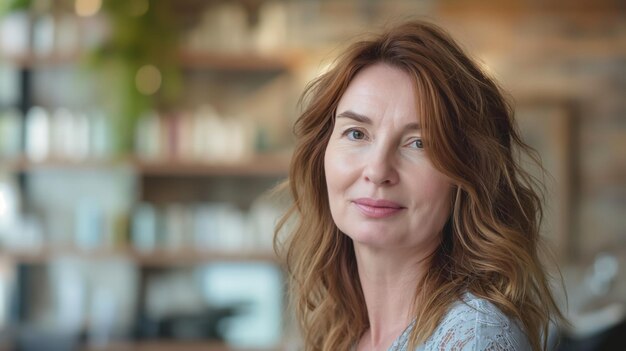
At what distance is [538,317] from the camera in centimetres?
129

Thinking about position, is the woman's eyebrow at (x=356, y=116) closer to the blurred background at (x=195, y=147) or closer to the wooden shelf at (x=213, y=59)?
the blurred background at (x=195, y=147)

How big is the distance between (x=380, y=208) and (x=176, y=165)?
12.5 ft

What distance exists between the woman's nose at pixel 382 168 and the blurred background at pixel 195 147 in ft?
12.1

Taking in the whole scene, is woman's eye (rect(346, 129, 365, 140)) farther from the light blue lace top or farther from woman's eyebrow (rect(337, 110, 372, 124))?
the light blue lace top

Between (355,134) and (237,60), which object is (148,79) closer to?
(237,60)

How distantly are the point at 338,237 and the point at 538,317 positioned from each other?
0.38m

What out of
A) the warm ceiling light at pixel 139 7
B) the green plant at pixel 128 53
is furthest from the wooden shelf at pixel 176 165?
the warm ceiling light at pixel 139 7

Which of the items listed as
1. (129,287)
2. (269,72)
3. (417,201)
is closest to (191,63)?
(269,72)

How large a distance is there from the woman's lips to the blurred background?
369cm

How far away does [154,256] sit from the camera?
5.01m

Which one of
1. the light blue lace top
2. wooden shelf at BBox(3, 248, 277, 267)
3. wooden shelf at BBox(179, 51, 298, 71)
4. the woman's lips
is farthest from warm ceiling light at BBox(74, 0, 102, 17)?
the light blue lace top

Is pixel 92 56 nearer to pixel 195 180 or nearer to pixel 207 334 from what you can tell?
pixel 195 180

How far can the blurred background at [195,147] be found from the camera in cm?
500

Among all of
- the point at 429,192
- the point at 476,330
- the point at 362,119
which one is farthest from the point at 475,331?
the point at 362,119
